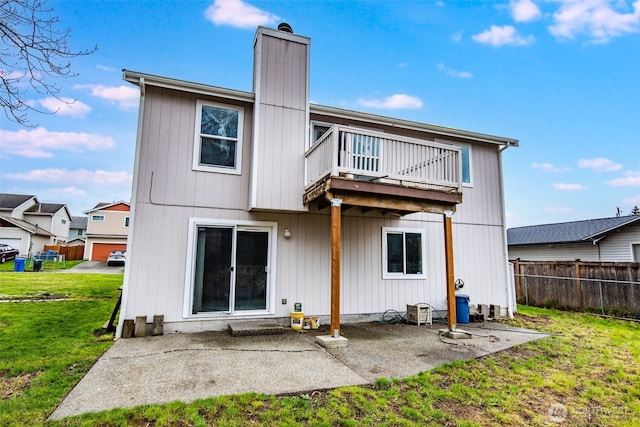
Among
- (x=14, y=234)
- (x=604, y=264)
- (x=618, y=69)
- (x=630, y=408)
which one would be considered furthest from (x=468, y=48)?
(x=14, y=234)

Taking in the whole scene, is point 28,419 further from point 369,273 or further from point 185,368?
point 369,273

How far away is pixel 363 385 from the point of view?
160 inches

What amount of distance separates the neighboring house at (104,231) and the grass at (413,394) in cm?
2680

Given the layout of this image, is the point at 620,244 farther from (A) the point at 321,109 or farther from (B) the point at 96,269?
(B) the point at 96,269

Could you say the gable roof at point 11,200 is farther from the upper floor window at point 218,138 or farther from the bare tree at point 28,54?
the bare tree at point 28,54

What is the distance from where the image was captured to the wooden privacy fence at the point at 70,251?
30.2 m

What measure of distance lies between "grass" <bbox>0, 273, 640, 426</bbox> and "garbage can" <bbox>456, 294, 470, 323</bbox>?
211cm

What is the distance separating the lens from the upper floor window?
23.4 ft

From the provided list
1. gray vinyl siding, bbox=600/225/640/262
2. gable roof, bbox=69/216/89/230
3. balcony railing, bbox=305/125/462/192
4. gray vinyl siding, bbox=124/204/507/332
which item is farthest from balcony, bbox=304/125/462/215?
gable roof, bbox=69/216/89/230

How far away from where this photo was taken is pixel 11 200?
109 feet

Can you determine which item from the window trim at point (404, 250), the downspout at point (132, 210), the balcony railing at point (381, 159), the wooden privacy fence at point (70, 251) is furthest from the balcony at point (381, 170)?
the wooden privacy fence at point (70, 251)

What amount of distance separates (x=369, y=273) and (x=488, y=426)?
5.04m

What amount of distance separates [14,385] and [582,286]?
1322 centimetres

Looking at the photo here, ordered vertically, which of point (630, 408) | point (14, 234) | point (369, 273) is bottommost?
point (630, 408)
